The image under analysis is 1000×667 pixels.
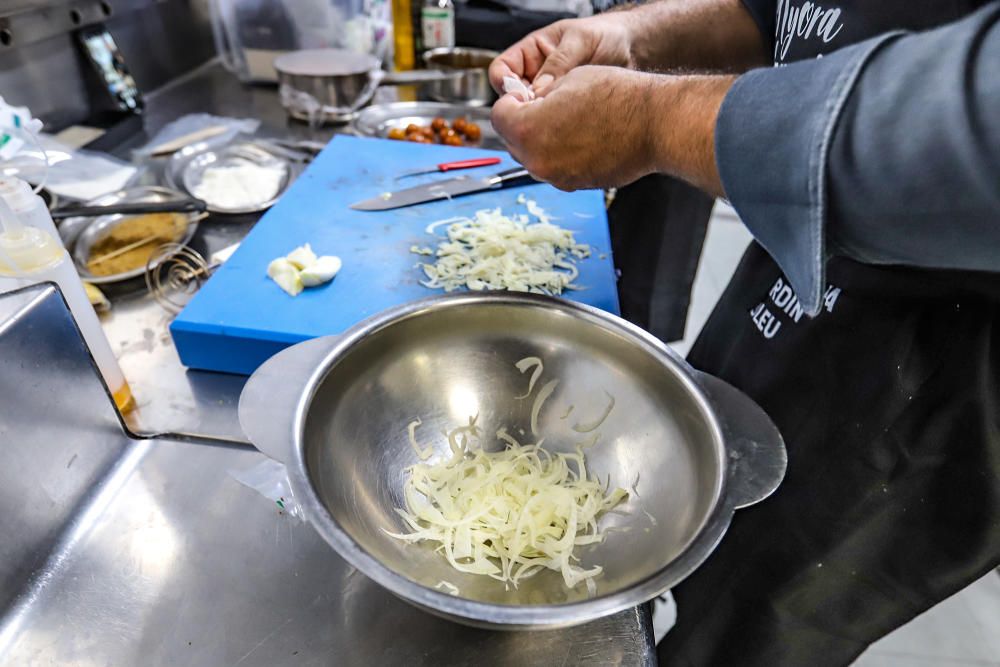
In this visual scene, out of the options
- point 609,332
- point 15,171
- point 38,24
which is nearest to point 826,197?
point 609,332

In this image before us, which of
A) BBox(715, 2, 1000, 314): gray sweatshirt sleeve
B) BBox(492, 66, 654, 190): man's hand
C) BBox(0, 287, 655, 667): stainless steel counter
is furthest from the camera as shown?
BBox(492, 66, 654, 190): man's hand

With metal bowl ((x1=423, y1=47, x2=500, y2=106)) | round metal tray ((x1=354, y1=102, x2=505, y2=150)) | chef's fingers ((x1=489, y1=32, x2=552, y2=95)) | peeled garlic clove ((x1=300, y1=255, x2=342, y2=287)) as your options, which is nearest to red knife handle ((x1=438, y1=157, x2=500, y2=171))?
chef's fingers ((x1=489, y1=32, x2=552, y2=95))

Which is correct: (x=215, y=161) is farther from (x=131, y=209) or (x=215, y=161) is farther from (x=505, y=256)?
(x=505, y=256)

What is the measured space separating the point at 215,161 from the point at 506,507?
3.75 feet

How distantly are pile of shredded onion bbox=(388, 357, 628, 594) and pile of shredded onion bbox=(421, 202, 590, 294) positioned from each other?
31 centimetres

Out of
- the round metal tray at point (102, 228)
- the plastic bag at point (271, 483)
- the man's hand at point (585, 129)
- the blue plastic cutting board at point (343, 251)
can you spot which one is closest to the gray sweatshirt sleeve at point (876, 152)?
the man's hand at point (585, 129)

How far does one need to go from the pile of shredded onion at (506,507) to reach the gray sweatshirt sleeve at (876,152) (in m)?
0.32

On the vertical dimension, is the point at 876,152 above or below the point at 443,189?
above

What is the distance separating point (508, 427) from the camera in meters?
0.77

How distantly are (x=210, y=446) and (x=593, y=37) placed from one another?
98 cm

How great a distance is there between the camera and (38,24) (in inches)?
54.2

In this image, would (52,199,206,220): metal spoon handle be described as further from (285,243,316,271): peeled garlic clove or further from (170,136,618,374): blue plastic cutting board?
(285,243,316,271): peeled garlic clove

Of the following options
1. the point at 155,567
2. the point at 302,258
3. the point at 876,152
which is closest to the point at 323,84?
the point at 302,258

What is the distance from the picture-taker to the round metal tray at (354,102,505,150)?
1.67m
